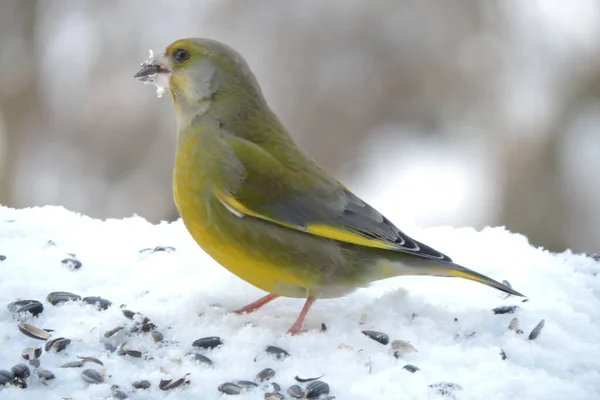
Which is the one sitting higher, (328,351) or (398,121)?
(398,121)

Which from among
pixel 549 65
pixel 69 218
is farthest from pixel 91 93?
pixel 549 65

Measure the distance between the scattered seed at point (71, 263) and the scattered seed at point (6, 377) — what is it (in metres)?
0.91

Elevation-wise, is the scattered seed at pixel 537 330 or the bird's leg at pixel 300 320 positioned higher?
the scattered seed at pixel 537 330

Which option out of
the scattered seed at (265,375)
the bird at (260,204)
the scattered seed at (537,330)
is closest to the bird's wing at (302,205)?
the bird at (260,204)

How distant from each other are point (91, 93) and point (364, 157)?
235cm

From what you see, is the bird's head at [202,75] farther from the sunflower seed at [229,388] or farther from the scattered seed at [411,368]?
the scattered seed at [411,368]

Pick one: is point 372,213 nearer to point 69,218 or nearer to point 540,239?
point 69,218

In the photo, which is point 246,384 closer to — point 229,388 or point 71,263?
point 229,388

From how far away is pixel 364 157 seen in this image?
683cm

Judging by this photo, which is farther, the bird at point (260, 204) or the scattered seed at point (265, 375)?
the bird at point (260, 204)

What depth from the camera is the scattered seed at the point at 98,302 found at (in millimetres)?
3134

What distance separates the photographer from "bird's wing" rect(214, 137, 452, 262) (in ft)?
9.78

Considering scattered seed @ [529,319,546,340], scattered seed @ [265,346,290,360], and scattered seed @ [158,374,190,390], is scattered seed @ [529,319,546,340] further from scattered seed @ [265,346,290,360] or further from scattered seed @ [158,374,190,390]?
scattered seed @ [158,374,190,390]

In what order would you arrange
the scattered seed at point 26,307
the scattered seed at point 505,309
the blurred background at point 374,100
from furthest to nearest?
1. the blurred background at point 374,100
2. the scattered seed at point 505,309
3. the scattered seed at point 26,307
